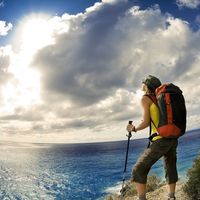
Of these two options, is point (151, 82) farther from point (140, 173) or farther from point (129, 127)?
point (140, 173)

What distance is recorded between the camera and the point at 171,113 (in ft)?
23.6

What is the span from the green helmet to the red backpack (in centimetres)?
38

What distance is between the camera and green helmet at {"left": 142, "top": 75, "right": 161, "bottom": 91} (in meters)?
7.74

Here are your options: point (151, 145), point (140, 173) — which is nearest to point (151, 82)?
point (151, 145)

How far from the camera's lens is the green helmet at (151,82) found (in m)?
7.74

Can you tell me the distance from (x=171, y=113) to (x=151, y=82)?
0.92 meters

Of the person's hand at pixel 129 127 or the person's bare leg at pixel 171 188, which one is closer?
the person's bare leg at pixel 171 188

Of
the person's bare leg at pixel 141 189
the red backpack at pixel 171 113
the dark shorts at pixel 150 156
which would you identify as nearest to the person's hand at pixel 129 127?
the dark shorts at pixel 150 156

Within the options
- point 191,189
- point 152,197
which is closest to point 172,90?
point 191,189

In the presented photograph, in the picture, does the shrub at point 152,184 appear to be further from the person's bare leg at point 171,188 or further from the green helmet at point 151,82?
the green helmet at point 151,82

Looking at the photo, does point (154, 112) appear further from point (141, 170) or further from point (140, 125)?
point (141, 170)

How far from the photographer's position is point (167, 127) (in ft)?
23.6

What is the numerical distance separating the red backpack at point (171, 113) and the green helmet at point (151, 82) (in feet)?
1.25

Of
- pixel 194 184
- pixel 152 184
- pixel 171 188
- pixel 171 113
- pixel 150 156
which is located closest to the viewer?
pixel 171 113
